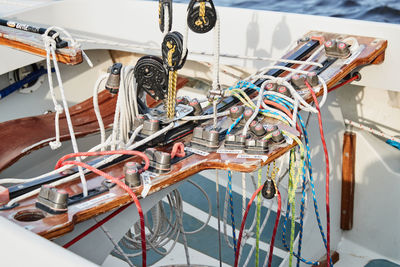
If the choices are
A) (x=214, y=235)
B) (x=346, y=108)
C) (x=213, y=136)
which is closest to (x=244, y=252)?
(x=214, y=235)

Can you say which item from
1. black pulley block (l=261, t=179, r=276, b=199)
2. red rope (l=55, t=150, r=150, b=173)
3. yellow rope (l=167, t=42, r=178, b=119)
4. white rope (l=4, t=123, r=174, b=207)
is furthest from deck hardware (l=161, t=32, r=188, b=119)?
black pulley block (l=261, t=179, r=276, b=199)

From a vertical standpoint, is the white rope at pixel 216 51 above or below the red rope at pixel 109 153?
above

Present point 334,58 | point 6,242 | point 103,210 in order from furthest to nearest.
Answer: point 334,58
point 103,210
point 6,242

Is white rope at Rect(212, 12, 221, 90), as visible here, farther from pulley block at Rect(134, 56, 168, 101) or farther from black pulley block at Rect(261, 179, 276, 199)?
black pulley block at Rect(261, 179, 276, 199)

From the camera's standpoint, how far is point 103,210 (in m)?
1.62

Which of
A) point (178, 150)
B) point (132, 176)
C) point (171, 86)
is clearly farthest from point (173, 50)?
point (132, 176)

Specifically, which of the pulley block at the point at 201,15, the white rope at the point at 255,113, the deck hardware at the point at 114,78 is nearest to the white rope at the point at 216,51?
the pulley block at the point at 201,15

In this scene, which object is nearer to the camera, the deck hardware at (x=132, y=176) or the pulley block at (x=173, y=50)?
the deck hardware at (x=132, y=176)

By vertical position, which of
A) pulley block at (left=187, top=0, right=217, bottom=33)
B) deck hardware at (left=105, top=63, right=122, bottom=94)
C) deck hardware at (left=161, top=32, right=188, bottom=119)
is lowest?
deck hardware at (left=105, top=63, right=122, bottom=94)

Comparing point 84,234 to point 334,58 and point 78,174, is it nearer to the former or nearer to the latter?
point 78,174

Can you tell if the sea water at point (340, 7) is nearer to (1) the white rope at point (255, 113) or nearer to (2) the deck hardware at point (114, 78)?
(1) the white rope at point (255, 113)

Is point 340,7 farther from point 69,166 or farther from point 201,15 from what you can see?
point 69,166

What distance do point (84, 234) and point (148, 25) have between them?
192cm

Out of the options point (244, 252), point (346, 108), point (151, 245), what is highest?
point (346, 108)
